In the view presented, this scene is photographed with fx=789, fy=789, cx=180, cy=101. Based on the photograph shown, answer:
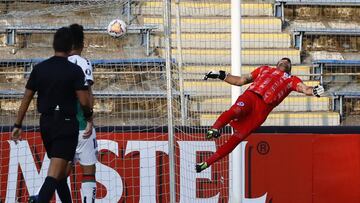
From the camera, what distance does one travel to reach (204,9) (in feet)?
40.3

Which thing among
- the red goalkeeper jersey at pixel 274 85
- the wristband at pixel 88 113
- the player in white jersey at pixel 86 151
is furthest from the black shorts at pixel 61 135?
the red goalkeeper jersey at pixel 274 85

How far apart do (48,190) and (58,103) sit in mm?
767

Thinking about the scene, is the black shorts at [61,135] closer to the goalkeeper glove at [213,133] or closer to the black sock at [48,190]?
the black sock at [48,190]

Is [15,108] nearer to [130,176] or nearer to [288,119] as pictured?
[130,176]

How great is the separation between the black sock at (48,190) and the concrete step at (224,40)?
4.98m

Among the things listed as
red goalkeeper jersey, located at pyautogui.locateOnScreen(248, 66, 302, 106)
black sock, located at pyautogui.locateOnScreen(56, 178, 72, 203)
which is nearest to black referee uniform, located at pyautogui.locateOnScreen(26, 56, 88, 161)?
black sock, located at pyautogui.locateOnScreen(56, 178, 72, 203)

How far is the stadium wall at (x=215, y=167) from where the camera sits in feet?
32.6

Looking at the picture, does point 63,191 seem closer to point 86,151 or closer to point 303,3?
point 86,151

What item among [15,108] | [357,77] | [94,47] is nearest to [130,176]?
[15,108]

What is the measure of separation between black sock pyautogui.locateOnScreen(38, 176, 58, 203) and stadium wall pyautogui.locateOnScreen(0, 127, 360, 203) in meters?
3.04

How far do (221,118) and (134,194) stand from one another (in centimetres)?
159

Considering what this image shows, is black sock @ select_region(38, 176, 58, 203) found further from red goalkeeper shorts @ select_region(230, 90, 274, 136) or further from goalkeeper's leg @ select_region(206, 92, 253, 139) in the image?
red goalkeeper shorts @ select_region(230, 90, 274, 136)

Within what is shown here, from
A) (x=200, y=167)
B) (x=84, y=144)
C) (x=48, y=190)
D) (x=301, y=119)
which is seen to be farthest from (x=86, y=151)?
(x=301, y=119)

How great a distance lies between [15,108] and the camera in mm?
11102
